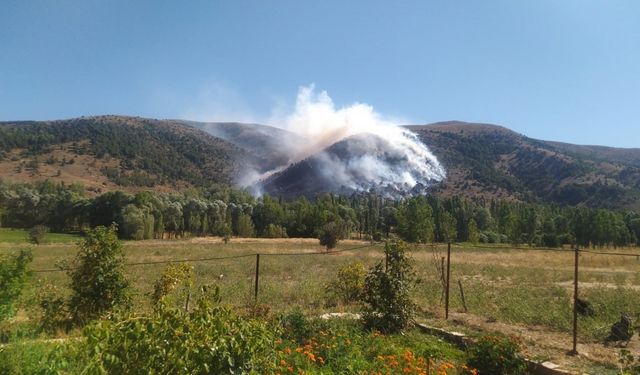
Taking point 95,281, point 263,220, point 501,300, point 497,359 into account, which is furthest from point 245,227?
point 497,359

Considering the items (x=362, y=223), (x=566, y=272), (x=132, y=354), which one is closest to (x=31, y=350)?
(x=132, y=354)

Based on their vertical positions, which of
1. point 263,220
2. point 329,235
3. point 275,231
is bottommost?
point 275,231

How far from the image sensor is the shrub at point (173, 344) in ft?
10.9

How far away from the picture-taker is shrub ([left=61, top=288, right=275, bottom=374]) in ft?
10.9

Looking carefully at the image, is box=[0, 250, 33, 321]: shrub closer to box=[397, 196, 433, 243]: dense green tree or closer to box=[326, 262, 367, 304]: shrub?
box=[326, 262, 367, 304]: shrub

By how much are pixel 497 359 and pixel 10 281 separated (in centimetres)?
923

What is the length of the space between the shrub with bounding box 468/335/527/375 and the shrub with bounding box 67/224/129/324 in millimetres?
7902

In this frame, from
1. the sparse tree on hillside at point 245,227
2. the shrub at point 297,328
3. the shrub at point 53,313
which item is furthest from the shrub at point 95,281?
the sparse tree on hillside at point 245,227

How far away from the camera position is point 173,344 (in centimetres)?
342

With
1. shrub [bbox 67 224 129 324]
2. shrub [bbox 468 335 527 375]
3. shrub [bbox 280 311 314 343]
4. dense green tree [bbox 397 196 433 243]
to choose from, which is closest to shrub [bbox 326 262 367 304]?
shrub [bbox 280 311 314 343]

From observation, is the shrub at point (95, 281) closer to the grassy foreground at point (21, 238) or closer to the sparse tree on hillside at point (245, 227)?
the grassy foreground at point (21, 238)

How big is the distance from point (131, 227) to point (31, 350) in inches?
3290

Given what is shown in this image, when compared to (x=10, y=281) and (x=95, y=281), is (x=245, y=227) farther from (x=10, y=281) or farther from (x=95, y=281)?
(x=10, y=281)

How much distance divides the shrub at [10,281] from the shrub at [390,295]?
759 centimetres
